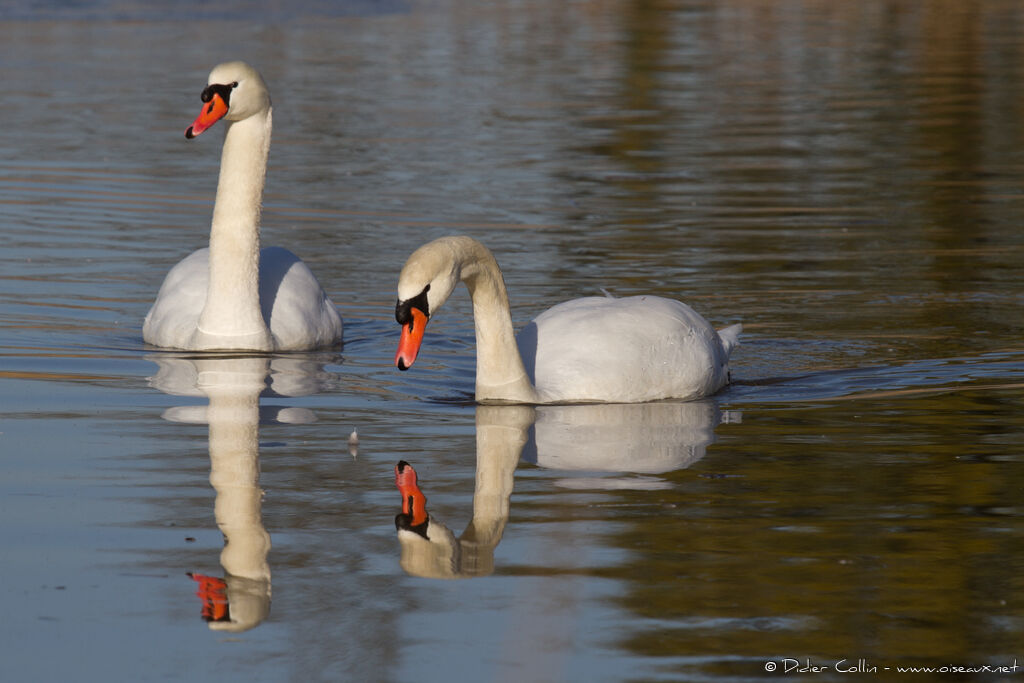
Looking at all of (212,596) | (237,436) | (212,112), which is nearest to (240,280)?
(212,112)

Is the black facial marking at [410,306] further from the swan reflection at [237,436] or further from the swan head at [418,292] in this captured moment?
the swan reflection at [237,436]

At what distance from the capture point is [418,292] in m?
7.80

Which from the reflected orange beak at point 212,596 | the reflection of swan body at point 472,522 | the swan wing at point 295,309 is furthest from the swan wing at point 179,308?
the reflected orange beak at point 212,596

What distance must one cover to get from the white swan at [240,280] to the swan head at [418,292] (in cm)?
253

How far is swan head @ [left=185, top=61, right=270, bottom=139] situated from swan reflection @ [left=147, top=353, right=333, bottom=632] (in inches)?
55.2

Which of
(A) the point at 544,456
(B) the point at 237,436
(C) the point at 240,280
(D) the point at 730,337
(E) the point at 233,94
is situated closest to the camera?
(A) the point at 544,456

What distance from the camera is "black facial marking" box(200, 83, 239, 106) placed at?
1056 centimetres

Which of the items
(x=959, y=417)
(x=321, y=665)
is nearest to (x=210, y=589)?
(x=321, y=665)

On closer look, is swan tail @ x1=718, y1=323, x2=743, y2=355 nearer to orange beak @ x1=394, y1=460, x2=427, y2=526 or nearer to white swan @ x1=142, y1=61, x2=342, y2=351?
white swan @ x1=142, y1=61, x2=342, y2=351

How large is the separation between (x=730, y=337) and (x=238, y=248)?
8.83 ft

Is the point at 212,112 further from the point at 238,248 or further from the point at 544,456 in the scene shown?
the point at 544,456

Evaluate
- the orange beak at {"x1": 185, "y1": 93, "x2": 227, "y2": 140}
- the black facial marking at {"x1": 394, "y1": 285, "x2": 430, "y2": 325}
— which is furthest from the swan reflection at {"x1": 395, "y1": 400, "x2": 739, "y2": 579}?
the orange beak at {"x1": 185, "y1": 93, "x2": 227, "y2": 140}

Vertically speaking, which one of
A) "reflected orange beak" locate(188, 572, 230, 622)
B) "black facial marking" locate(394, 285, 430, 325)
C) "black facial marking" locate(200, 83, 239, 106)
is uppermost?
"black facial marking" locate(200, 83, 239, 106)

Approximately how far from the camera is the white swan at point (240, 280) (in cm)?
1027
